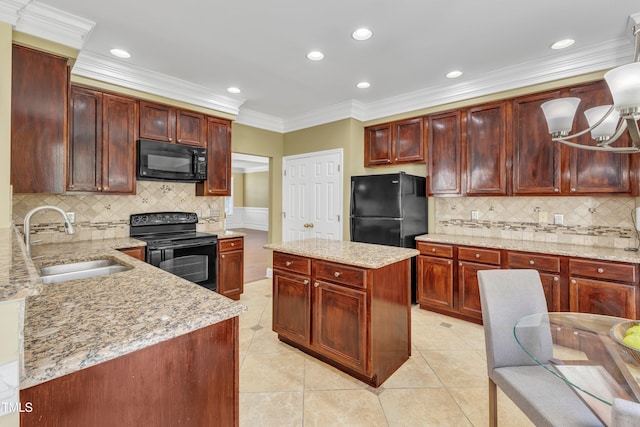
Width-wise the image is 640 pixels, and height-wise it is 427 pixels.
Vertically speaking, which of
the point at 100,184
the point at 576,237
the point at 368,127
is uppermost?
the point at 368,127

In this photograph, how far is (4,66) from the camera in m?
1.97

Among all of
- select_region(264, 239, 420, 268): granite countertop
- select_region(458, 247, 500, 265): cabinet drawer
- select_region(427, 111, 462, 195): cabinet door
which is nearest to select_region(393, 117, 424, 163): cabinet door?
select_region(427, 111, 462, 195): cabinet door

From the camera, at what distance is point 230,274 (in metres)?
3.92

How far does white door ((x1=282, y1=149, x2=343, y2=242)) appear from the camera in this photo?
4512 millimetres

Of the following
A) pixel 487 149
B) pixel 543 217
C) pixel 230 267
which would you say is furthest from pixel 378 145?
pixel 230 267

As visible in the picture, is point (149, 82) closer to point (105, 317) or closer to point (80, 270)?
point (80, 270)

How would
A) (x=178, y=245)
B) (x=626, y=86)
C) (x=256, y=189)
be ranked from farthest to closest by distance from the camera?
(x=256, y=189) < (x=178, y=245) < (x=626, y=86)

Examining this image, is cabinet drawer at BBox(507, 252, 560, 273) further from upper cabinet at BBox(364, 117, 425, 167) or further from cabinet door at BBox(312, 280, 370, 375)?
cabinet door at BBox(312, 280, 370, 375)

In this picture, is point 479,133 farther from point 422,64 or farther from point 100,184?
point 100,184

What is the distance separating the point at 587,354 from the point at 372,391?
127 cm

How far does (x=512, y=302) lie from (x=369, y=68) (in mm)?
2567

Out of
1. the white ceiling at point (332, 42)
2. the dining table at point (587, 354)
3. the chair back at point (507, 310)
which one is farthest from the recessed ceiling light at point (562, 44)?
the dining table at point (587, 354)

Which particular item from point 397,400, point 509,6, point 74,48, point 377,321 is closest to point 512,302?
point 377,321

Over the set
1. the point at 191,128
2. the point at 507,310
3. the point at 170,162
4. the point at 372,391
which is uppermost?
the point at 191,128
